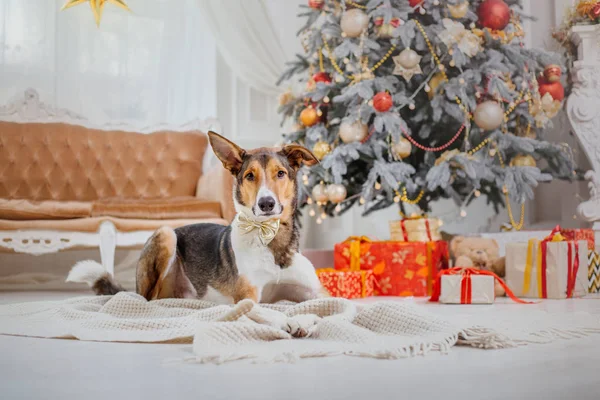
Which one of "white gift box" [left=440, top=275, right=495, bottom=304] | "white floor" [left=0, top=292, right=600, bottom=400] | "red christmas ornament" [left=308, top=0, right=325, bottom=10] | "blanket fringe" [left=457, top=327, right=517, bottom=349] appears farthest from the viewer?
"red christmas ornament" [left=308, top=0, right=325, bottom=10]

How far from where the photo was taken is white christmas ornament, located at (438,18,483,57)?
392 cm

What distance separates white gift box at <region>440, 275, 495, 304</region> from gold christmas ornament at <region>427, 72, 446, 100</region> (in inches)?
53.2

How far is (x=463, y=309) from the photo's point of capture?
9.77ft

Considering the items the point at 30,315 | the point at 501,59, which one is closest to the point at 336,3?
the point at 501,59

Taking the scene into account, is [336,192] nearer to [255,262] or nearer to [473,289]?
[473,289]

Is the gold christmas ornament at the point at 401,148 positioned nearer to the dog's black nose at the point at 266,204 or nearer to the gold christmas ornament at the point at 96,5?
the dog's black nose at the point at 266,204

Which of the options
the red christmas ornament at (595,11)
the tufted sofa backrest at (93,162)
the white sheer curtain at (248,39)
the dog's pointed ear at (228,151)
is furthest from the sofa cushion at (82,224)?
the red christmas ornament at (595,11)

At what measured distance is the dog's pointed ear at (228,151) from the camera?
2379 millimetres

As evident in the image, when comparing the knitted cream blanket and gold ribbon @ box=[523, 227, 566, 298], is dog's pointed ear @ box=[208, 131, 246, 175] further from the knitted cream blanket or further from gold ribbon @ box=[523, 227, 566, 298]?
gold ribbon @ box=[523, 227, 566, 298]

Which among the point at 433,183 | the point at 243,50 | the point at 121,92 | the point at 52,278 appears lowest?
the point at 52,278

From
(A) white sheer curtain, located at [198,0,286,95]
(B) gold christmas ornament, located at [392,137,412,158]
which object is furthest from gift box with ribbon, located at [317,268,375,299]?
(A) white sheer curtain, located at [198,0,286,95]

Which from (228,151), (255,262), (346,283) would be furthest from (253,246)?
(346,283)

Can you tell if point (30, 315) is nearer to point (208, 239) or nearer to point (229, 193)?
point (208, 239)

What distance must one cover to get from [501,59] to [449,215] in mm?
1862
